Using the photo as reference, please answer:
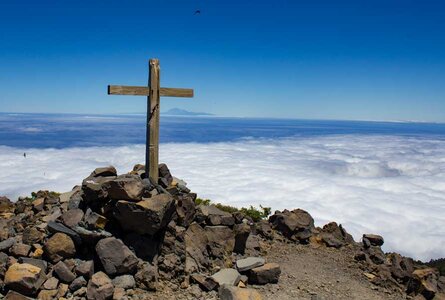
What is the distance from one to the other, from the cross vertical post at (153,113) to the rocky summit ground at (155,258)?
0.55 m

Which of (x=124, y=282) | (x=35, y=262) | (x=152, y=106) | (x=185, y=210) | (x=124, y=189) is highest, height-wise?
(x=152, y=106)

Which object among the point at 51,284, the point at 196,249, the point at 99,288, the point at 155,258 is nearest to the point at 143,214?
the point at 155,258

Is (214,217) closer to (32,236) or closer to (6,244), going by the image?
(32,236)

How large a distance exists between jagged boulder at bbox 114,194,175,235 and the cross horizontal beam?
253 centimetres

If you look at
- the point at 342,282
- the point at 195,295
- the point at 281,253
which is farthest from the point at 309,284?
the point at 195,295

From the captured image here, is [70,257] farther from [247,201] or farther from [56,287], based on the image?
[247,201]

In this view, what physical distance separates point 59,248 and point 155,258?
1923mm

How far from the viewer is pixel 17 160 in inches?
2085

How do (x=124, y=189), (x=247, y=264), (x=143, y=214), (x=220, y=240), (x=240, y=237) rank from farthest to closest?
(x=240, y=237)
(x=220, y=240)
(x=247, y=264)
(x=124, y=189)
(x=143, y=214)

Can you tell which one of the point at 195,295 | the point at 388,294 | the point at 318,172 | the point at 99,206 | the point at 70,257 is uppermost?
the point at 99,206

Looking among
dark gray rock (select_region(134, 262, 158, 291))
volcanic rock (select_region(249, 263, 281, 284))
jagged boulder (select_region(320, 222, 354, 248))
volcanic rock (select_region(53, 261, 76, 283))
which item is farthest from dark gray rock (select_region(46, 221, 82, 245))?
jagged boulder (select_region(320, 222, 354, 248))

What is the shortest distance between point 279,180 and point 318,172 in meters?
13.8

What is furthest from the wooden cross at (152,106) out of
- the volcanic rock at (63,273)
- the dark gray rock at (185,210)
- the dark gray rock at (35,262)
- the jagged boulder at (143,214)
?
the dark gray rock at (35,262)

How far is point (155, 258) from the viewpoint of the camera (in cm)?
797
